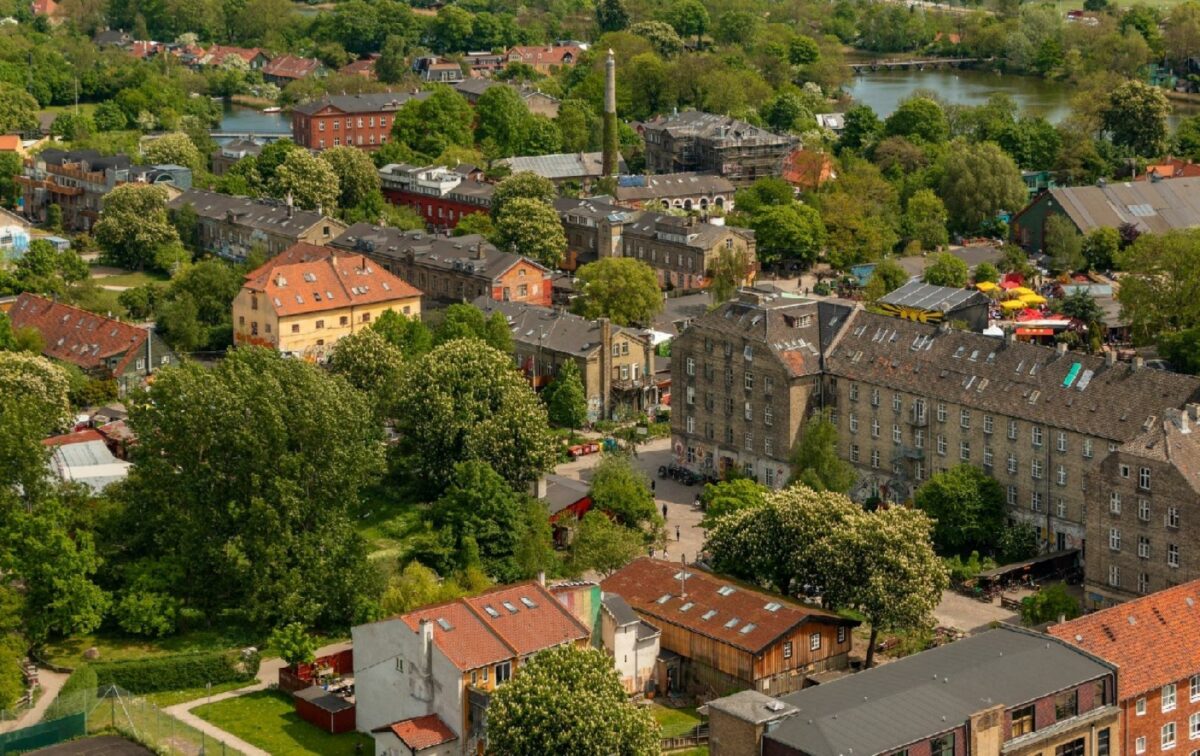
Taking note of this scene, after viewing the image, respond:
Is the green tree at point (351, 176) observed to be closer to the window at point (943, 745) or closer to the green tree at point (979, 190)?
the green tree at point (979, 190)

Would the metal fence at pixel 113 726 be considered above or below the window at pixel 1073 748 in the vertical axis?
below

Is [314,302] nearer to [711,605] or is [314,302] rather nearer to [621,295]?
[621,295]

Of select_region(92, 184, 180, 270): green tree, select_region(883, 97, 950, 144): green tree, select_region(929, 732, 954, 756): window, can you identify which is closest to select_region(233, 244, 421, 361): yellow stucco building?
select_region(92, 184, 180, 270): green tree

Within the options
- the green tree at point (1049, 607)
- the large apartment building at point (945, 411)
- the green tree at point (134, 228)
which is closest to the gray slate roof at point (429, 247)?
the green tree at point (134, 228)

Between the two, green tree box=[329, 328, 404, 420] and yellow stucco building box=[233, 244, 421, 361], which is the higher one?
green tree box=[329, 328, 404, 420]

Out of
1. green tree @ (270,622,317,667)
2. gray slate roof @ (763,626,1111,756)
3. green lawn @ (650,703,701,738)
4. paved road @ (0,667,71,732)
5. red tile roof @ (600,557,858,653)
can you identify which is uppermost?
gray slate roof @ (763,626,1111,756)

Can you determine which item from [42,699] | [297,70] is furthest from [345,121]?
[42,699]

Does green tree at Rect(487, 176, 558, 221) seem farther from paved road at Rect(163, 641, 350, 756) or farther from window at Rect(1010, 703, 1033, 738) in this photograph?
window at Rect(1010, 703, 1033, 738)
